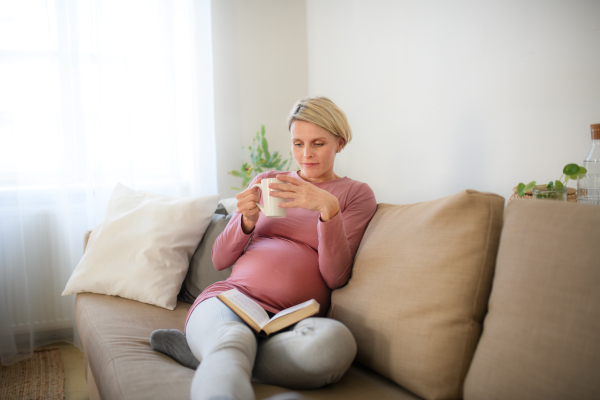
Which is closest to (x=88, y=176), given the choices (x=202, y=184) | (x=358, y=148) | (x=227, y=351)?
(x=202, y=184)

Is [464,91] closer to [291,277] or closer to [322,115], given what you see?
[322,115]

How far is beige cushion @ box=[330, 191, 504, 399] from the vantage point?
35.5 inches

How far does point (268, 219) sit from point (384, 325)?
0.58 m

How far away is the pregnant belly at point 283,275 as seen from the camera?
119 cm

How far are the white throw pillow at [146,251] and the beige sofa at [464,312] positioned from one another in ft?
1.30

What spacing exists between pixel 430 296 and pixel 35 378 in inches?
77.5

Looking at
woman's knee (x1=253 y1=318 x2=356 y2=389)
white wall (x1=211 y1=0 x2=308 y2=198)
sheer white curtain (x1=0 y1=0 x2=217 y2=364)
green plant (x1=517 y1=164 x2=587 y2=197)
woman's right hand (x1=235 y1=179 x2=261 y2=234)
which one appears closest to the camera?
woman's knee (x1=253 y1=318 x2=356 y2=389)

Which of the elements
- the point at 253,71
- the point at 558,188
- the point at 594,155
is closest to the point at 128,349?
the point at 558,188

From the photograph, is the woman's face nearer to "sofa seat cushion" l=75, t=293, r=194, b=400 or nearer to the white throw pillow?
the white throw pillow

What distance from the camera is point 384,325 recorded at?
1.01 m

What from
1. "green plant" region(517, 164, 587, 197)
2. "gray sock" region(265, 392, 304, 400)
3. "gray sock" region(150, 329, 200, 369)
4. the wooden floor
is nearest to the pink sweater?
"gray sock" region(150, 329, 200, 369)

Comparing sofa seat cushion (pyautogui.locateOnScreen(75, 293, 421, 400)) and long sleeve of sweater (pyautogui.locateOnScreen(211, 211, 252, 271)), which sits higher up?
long sleeve of sweater (pyautogui.locateOnScreen(211, 211, 252, 271))

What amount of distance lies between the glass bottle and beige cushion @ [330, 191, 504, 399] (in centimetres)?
25

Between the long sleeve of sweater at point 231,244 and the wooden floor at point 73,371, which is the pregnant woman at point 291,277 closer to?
the long sleeve of sweater at point 231,244
